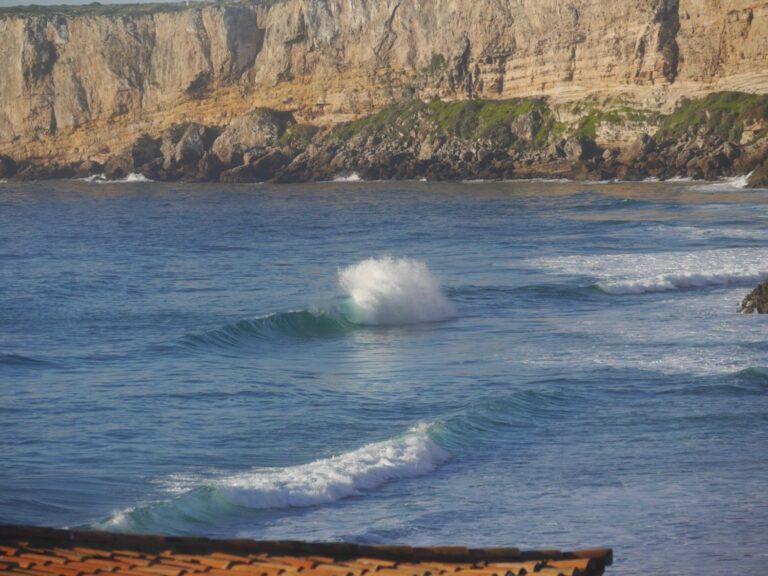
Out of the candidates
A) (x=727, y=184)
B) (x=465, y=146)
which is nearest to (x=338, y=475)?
(x=727, y=184)

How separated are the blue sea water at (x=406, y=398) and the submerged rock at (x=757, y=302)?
0.36 meters

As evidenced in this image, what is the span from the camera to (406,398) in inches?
659

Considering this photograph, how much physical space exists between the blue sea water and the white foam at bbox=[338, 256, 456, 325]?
0.22 feet

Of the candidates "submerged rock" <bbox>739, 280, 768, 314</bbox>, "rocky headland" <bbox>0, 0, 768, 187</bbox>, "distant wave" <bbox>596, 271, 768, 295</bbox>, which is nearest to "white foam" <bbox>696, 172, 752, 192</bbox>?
"rocky headland" <bbox>0, 0, 768, 187</bbox>

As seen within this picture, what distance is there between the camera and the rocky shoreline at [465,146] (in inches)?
2859

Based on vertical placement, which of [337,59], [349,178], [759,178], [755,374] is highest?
[337,59]

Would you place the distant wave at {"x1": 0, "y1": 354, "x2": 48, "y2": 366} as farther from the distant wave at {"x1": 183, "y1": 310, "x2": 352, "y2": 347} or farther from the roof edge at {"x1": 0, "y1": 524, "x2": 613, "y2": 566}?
the roof edge at {"x1": 0, "y1": 524, "x2": 613, "y2": 566}

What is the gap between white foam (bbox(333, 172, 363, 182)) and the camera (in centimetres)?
8625

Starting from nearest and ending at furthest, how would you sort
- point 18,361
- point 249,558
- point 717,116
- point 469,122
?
point 249,558
point 18,361
point 717,116
point 469,122

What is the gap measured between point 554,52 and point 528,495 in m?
77.0

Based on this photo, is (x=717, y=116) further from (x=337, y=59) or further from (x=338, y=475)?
(x=338, y=475)

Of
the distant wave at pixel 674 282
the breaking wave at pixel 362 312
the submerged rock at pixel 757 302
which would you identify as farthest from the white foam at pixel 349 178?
the submerged rock at pixel 757 302

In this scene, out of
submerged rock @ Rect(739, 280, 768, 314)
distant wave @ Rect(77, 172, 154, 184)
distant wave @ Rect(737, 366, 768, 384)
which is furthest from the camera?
distant wave @ Rect(77, 172, 154, 184)

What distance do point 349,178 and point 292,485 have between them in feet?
247
